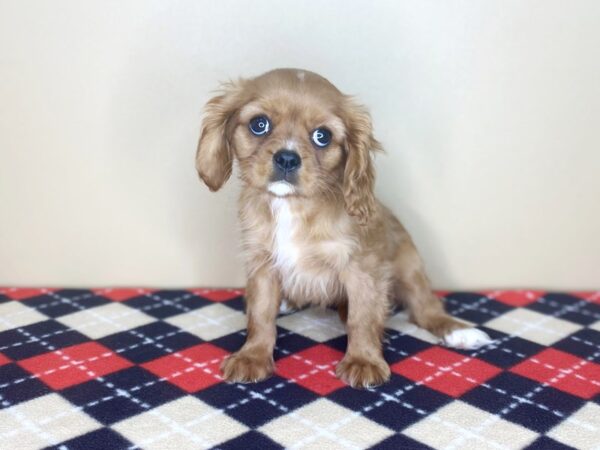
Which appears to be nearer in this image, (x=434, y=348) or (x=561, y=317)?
(x=434, y=348)

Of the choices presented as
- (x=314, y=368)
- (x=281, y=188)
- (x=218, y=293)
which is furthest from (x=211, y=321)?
(x=281, y=188)

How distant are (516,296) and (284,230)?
1.13 m

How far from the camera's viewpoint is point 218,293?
2.86 metres

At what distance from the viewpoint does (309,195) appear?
2.04 meters

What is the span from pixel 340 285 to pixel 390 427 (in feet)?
1.95

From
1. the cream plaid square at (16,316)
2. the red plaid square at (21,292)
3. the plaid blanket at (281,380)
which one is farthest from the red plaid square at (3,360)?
the red plaid square at (21,292)

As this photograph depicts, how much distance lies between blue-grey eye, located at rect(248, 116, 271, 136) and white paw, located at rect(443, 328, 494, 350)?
93 centimetres

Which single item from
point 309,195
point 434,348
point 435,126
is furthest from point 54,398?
point 435,126

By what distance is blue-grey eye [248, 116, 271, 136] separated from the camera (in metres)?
2.08

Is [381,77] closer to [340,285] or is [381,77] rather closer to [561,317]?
[340,285]

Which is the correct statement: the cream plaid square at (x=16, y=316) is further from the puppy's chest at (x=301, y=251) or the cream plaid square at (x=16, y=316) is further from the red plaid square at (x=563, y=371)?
the red plaid square at (x=563, y=371)

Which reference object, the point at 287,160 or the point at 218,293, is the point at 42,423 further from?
the point at 218,293

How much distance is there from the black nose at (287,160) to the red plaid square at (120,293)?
1.10 meters

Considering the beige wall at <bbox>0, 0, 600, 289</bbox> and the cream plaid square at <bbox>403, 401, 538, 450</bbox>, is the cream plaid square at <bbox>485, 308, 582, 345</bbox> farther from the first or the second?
the cream plaid square at <bbox>403, 401, 538, 450</bbox>
